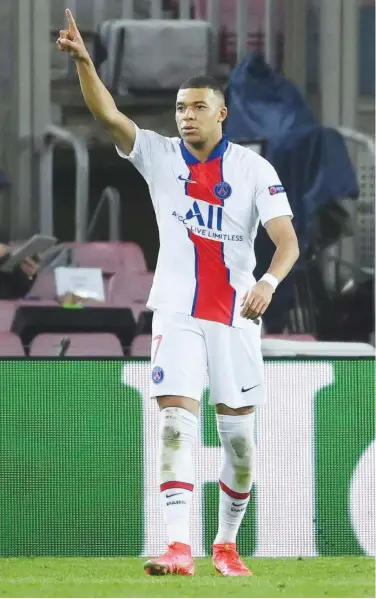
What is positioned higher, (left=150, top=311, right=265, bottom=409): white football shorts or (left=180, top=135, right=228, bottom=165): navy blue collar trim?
(left=180, top=135, right=228, bottom=165): navy blue collar trim

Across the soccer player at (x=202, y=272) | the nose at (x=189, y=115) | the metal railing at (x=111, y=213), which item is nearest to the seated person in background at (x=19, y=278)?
the metal railing at (x=111, y=213)

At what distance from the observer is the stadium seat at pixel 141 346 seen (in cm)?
892

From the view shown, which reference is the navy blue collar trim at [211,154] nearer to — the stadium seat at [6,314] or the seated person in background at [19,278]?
the stadium seat at [6,314]

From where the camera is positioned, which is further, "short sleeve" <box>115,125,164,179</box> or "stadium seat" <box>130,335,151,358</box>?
"stadium seat" <box>130,335,151,358</box>

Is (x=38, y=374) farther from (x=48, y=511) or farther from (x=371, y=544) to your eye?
(x=371, y=544)

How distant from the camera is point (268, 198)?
20.7 ft

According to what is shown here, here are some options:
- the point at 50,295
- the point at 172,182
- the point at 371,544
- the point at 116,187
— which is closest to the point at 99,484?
the point at 371,544

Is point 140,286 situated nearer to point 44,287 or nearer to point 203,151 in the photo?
point 44,287

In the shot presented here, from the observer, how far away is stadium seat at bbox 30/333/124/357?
28.9ft

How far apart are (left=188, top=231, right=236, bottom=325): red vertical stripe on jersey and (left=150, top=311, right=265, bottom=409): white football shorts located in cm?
3

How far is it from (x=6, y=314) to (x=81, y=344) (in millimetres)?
542

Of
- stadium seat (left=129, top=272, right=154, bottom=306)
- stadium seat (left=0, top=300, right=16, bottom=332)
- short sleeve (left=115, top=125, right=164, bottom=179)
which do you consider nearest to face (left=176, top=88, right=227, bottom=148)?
short sleeve (left=115, top=125, right=164, bottom=179)

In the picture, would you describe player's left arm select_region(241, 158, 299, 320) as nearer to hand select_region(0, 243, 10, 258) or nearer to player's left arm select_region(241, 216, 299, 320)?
player's left arm select_region(241, 216, 299, 320)

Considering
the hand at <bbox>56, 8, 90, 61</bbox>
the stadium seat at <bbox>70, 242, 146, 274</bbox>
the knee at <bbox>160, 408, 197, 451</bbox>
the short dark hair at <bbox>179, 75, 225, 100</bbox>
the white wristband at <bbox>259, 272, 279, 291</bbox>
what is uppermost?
the hand at <bbox>56, 8, 90, 61</bbox>
